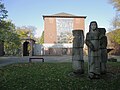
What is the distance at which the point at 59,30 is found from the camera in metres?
71.6

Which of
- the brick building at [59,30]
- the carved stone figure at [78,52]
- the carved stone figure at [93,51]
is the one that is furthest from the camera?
the brick building at [59,30]

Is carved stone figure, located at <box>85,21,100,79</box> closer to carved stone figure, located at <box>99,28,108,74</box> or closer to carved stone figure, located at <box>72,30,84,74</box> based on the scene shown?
carved stone figure, located at <box>99,28,108,74</box>

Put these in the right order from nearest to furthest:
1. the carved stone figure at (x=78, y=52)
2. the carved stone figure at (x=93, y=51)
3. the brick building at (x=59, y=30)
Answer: the carved stone figure at (x=93, y=51) < the carved stone figure at (x=78, y=52) < the brick building at (x=59, y=30)

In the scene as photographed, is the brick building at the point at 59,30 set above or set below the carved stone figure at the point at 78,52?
above

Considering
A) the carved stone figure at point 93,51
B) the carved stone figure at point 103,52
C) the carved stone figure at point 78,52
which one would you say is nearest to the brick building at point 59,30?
the carved stone figure at point 103,52

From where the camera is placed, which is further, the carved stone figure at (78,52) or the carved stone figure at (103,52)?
the carved stone figure at (78,52)

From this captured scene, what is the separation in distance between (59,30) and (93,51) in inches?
2370

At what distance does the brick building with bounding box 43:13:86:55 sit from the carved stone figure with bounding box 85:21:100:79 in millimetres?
54330

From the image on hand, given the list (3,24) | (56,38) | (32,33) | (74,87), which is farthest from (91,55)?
(32,33)

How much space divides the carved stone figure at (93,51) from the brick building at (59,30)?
178ft

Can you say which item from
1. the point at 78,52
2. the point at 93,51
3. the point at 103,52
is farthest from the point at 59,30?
the point at 93,51

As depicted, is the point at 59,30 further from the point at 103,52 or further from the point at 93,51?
the point at 93,51

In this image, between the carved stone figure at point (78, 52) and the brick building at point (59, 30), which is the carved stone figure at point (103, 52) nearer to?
Answer: the carved stone figure at point (78, 52)

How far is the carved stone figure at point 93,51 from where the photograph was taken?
11477 millimetres
